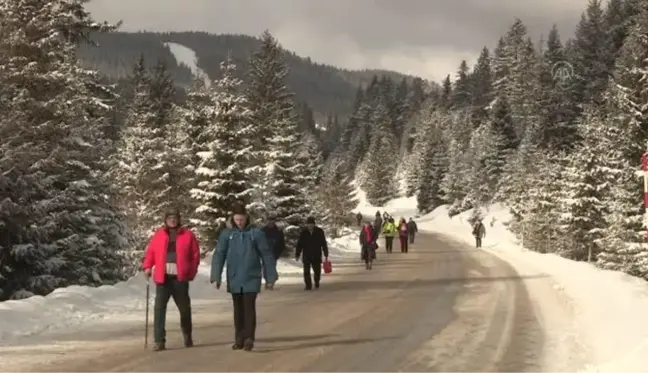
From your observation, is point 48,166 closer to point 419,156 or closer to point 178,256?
point 178,256

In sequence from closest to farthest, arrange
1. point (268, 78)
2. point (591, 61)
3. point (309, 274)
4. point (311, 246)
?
point (309, 274)
point (311, 246)
point (268, 78)
point (591, 61)

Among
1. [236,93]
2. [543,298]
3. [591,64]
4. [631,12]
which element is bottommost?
[543,298]

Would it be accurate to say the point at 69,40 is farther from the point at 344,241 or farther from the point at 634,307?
the point at 344,241

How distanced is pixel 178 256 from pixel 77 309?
4040 mm

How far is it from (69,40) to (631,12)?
80416 millimetres

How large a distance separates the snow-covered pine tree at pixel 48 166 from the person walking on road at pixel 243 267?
6.67 m

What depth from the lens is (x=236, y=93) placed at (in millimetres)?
27047

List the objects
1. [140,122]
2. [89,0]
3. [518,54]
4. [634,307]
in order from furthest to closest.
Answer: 1. [518,54]
2. [140,122]
3. [89,0]
4. [634,307]

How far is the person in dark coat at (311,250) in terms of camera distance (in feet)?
62.4

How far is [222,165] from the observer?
26.0 m

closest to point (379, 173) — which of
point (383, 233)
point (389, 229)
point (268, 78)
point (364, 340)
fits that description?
point (268, 78)

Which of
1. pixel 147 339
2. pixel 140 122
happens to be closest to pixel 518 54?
pixel 140 122

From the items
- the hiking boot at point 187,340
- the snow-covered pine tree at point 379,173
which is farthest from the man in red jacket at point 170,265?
the snow-covered pine tree at point 379,173

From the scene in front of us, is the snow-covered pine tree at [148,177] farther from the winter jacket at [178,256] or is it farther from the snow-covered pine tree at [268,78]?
the winter jacket at [178,256]
